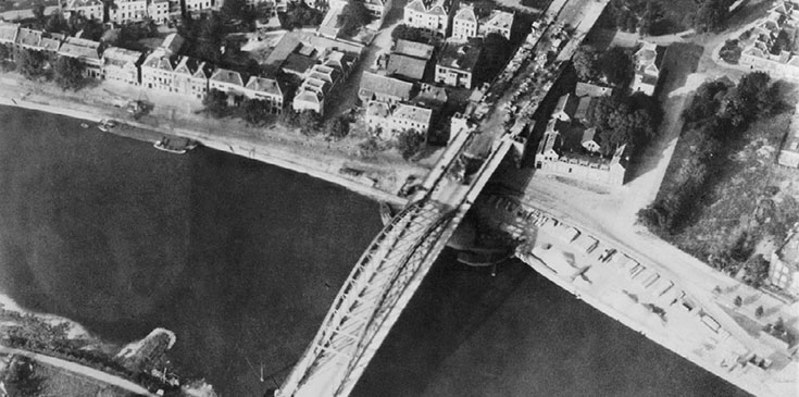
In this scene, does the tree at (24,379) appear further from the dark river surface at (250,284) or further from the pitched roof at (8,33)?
the pitched roof at (8,33)

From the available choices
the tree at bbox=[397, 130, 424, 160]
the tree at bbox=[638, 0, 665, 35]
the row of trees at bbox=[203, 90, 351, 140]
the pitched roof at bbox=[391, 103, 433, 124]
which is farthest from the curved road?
the tree at bbox=[638, 0, 665, 35]

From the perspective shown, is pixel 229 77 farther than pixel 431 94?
No

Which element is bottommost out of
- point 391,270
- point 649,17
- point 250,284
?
point 250,284

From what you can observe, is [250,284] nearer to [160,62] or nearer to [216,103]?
[216,103]

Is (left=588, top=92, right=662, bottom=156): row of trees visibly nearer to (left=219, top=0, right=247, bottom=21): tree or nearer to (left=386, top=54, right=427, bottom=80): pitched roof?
(left=386, top=54, right=427, bottom=80): pitched roof

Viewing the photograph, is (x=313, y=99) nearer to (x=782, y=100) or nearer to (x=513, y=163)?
(x=513, y=163)

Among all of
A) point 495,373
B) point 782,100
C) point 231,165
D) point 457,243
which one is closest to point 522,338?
point 495,373

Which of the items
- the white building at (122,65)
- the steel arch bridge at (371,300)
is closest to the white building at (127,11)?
the white building at (122,65)

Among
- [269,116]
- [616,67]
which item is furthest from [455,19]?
[269,116]
